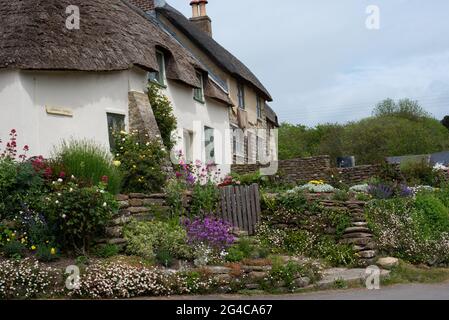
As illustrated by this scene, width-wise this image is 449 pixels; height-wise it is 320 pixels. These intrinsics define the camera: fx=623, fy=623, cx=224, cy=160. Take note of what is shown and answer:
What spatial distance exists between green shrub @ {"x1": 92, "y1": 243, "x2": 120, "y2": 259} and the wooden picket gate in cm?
363

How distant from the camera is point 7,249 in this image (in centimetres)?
1062

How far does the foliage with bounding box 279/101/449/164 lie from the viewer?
5391 cm

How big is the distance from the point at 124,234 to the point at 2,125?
22.3ft

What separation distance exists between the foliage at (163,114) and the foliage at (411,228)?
750cm

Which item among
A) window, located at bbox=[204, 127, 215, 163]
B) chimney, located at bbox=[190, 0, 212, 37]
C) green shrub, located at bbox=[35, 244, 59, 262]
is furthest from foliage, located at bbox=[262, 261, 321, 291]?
chimney, located at bbox=[190, 0, 212, 37]

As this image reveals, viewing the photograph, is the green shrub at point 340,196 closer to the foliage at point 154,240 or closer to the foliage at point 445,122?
the foliage at point 154,240

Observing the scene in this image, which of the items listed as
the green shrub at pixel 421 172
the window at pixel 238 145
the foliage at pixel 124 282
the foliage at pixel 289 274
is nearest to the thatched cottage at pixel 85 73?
the window at pixel 238 145

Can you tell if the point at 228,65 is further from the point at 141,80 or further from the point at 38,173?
the point at 38,173

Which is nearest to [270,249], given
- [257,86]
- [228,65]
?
[228,65]

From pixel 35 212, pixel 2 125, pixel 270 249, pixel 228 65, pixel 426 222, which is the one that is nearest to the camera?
pixel 35 212

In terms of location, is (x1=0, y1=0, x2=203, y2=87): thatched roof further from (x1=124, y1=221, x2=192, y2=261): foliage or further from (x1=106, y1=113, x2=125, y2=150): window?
(x1=124, y1=221, x2=192, y2=261): foliage

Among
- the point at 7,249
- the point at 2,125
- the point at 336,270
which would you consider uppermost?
the point at 2,125

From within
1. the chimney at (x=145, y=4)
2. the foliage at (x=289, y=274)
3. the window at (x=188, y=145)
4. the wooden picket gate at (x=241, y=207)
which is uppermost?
the chimney at (x=145, y=4)

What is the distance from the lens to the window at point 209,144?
24.2m
